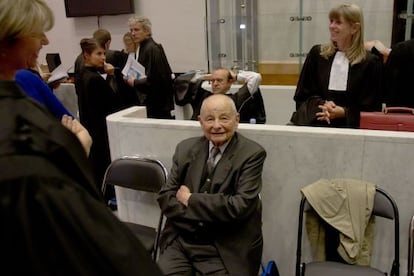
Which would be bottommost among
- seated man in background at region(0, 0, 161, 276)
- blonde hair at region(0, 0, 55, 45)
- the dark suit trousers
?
the dark suit trousers

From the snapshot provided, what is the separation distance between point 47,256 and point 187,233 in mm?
1586

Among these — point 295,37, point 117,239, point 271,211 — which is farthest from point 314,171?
point 295,37

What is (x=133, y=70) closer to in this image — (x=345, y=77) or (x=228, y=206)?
(x=345, y=77)

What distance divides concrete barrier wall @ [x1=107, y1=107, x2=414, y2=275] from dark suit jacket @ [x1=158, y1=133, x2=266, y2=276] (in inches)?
9.7

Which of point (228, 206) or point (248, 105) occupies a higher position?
point (248, 105)

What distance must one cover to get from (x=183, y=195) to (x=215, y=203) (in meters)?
0.18

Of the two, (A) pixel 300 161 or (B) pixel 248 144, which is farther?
(A) pixel 300 161

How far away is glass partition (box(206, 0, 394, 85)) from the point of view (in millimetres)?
4828

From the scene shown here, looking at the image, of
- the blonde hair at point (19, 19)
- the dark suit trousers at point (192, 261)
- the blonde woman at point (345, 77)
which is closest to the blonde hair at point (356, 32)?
the blonde woman at point (345, 77)

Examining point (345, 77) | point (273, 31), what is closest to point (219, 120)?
point (345, 77)

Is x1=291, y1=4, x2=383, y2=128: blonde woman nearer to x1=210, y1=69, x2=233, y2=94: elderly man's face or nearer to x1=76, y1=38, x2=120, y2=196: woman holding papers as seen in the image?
x1=210, y1=69, x2=233, y2=94: elderly man's face

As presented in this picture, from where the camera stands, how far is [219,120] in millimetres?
2230

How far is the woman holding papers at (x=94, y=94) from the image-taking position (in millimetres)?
3371

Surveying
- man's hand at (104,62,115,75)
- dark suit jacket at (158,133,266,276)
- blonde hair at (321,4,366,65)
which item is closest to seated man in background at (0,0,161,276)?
dark suit jacket at (158,133,266,276)
